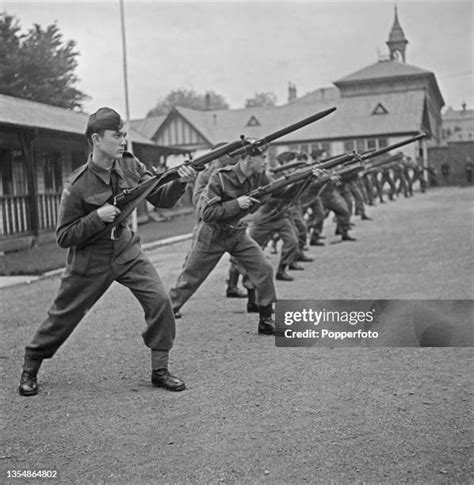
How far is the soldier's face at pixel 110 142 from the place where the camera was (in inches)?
172

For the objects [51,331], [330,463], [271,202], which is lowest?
[330,463]

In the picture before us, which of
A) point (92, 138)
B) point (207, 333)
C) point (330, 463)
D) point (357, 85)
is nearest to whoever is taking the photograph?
point (330, 463)

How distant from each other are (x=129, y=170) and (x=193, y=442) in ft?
5.90

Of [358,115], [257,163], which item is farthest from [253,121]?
[257,163]

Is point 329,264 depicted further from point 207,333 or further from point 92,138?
point 92,138

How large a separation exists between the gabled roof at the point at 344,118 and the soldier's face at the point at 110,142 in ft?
64.9

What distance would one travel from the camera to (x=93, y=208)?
4.48 m

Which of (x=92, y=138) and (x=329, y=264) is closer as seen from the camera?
(x=92, y=138)

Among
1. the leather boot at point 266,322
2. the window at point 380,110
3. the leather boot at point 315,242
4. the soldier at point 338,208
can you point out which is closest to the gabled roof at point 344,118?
the window at point 380,110

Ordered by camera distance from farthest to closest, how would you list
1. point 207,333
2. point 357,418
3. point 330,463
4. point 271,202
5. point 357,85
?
A: point 357,85 < point 271,202 < point 207,333 < point 357,418 < point 330,463

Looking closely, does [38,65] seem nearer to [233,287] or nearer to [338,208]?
[338,208]

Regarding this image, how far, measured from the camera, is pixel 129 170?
463 cm

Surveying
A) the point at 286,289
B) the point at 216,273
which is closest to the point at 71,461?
the point at 286,289

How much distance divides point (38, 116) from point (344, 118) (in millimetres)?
15982
